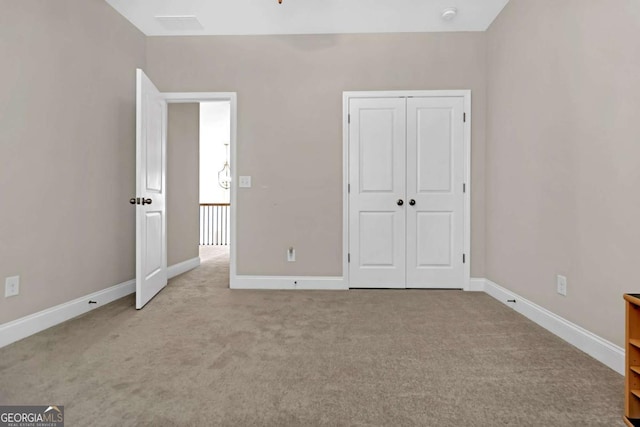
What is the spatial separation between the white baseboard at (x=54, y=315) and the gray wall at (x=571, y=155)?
12.1ft

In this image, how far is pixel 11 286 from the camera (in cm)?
213

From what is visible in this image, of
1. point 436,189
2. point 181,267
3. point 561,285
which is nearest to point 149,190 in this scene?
point 181,267

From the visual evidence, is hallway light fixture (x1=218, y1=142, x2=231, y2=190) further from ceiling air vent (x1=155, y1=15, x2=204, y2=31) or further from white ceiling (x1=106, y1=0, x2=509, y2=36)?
ceiling air vent (x1=155, y1=15, x2=204, y2=31)

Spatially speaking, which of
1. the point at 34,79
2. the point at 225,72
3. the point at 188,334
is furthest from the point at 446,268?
the point at 34,79

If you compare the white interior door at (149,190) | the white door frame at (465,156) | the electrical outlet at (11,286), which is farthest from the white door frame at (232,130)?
the electrical outlet at (11,286)

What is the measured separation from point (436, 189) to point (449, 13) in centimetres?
173

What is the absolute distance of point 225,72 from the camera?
3572 mm

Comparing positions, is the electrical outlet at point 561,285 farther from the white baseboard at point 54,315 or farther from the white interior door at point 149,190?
the white baseboard at point 54,315

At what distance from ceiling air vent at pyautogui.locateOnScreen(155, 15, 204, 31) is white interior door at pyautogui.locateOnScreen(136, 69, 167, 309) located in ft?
2.42

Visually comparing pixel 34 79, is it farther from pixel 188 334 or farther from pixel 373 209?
pixel 373 209

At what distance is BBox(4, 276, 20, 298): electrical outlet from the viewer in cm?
210

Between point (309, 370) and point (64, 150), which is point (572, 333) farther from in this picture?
point (64, 150)

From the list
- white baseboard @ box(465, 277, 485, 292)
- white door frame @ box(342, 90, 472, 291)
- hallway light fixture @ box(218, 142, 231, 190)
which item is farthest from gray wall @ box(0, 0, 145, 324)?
hallway light fixture @ box(218, 142, 231, 190)

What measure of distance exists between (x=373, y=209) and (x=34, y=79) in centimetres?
304
